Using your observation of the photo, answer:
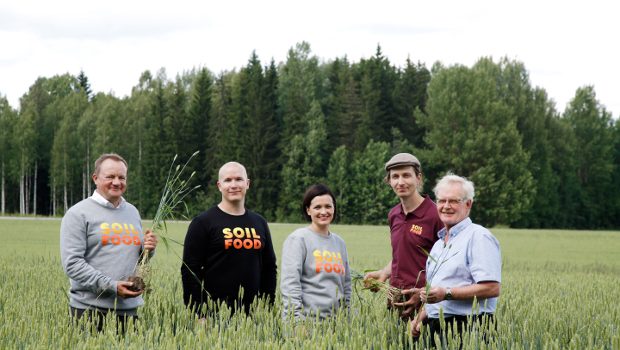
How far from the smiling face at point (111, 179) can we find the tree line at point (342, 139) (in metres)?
51.8

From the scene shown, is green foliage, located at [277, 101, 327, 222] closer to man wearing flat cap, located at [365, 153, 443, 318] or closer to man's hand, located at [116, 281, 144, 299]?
man wearing flat cap, located at [365, 153, 443, 318]

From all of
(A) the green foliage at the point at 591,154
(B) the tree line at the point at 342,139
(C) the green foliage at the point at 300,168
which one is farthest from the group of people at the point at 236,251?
(A) the green foliage at the point at 591,154

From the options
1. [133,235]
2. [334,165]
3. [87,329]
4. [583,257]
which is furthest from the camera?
[334,165]

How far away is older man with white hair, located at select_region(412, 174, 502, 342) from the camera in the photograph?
4.47 m

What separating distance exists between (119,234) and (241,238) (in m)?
0.96

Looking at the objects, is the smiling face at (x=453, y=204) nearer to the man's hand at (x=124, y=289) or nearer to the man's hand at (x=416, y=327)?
the man's hand at (x=416, y=327)

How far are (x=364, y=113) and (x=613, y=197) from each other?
92.6 ft

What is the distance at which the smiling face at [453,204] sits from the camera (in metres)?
4.71

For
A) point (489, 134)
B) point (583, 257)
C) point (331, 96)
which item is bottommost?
point (583, 257)

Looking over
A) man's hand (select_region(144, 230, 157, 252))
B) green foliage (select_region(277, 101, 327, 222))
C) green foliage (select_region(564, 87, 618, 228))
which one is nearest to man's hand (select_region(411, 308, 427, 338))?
man's hand (select_region(144, 230, 157, 252))

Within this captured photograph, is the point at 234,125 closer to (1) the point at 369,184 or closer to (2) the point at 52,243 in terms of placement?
(1) the point at 369,184

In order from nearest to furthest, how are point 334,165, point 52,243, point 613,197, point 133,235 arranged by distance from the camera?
point 133,235
point 52,243
point 334,165
point 613,197

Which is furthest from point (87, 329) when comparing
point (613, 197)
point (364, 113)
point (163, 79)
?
point (163, 79)

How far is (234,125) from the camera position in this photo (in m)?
64.4
